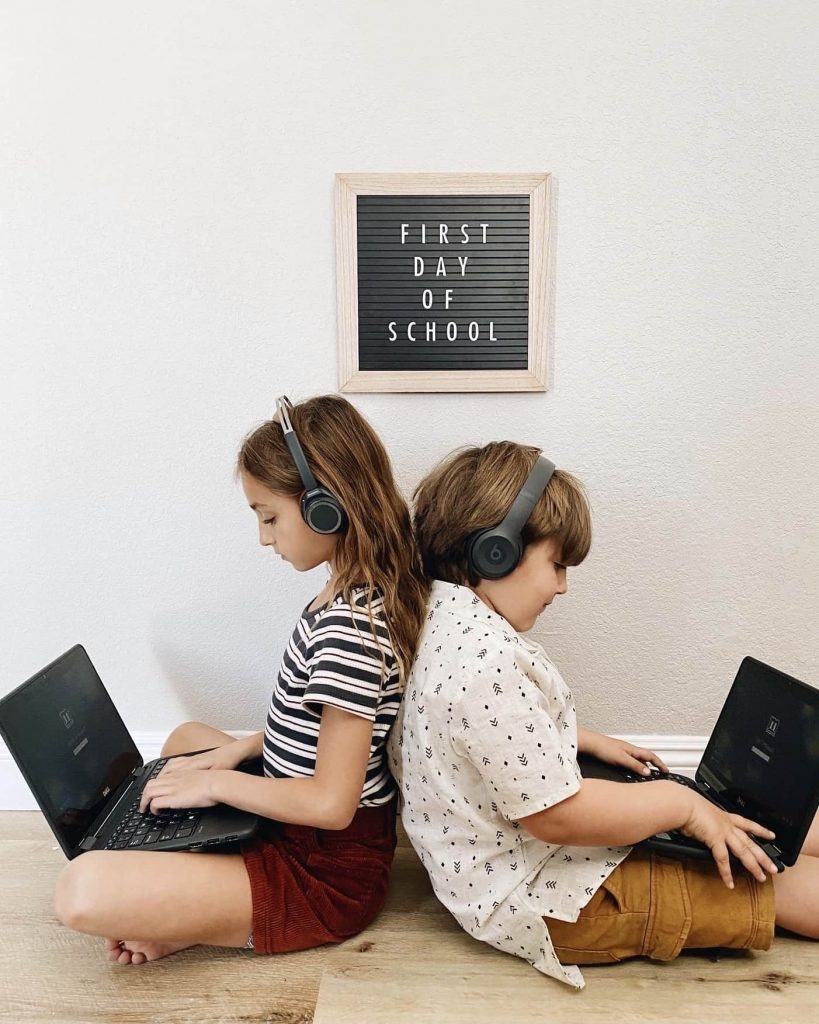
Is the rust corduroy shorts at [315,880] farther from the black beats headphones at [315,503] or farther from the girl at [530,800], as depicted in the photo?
the black beats headphones at [315,503]

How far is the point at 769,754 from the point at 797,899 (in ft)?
0.62

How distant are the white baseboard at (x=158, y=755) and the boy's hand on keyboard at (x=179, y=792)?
365 millimetres

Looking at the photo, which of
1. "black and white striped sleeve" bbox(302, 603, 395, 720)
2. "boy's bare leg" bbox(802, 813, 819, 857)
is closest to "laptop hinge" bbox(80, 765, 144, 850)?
"black and white striped sleeve" bbox(302, 603, 395, 720)

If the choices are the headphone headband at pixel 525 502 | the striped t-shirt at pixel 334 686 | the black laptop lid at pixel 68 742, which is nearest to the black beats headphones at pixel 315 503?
the striped t-shirt at pixel 334 686

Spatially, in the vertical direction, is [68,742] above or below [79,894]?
above

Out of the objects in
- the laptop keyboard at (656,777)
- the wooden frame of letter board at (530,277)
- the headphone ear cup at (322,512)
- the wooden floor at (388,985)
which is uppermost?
the wooden frame of letter board at (530,277)

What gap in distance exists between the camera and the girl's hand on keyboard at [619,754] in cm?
114

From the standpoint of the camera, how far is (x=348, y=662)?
969mm

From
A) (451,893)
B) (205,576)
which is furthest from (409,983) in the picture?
(205,576)

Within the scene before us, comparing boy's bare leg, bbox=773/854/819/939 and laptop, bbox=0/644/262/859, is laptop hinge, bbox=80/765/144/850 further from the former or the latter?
boy's bare leg, bbox=773/854/819/939

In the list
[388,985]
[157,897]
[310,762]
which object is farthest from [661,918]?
[157,897]

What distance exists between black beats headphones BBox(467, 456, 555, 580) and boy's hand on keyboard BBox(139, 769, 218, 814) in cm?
47

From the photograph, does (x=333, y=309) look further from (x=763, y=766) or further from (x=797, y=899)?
(x=797, y=899)

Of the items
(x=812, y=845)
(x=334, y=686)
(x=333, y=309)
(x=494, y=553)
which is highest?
(x=333, y=309)
